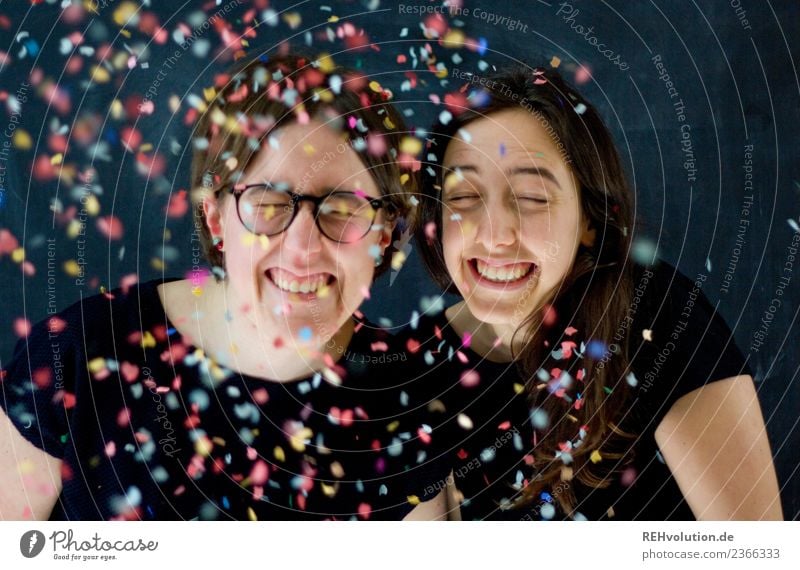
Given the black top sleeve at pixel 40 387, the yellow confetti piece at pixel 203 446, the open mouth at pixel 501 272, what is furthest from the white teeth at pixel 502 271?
the black top sleeve at pixel 40 387

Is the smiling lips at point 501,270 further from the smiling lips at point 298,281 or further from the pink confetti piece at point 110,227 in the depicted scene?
the pink confetti piece at point 110,227

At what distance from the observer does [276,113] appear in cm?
114

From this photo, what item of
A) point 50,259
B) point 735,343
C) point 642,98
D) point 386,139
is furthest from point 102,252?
→ point 735,343

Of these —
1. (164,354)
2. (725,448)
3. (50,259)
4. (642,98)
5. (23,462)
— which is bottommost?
(725,448)

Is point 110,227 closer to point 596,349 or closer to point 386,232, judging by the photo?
point 386,232

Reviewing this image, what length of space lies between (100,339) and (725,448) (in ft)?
2.78

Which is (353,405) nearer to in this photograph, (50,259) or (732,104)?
(50,259)

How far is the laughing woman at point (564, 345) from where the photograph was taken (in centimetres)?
115

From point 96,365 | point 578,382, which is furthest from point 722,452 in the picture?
point 96,365

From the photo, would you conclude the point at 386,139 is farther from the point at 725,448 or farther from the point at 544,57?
the point at 725,448

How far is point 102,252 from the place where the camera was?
115 centimetres

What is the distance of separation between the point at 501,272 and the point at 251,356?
347mm

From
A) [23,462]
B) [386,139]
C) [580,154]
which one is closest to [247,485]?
[23,462]

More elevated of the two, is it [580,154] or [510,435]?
[580,154]
